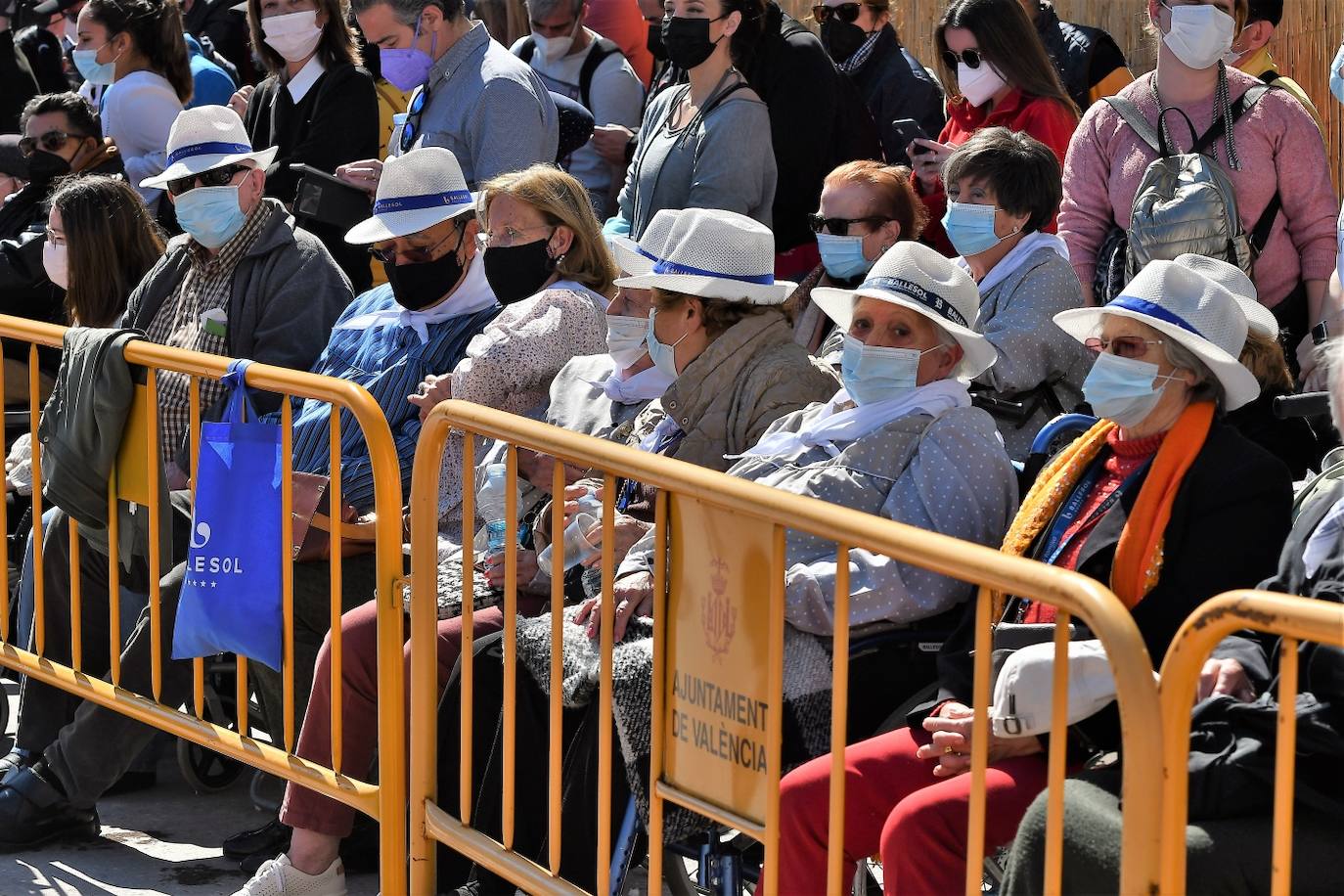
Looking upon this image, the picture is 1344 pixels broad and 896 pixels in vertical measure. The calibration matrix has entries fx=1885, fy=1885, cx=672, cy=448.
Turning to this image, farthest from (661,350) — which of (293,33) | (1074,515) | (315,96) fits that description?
(293,33)

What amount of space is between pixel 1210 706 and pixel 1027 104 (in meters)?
3.37

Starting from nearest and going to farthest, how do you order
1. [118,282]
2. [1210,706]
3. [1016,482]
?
[1210,706]
[1016,482]
[118,282]

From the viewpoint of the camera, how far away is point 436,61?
714 cm

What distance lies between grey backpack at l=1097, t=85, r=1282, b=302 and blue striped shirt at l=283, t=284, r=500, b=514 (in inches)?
77.3

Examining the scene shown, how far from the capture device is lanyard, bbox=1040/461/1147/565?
388cm

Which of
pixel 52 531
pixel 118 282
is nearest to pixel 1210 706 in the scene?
pixel 52 531

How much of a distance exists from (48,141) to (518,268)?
3757mm

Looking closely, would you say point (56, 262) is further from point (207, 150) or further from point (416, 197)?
point (416, 197)

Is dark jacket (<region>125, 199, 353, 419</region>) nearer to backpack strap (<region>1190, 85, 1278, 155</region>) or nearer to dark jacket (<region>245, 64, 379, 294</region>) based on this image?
dark jacket (<region>245, 64, 379, 294</region>)

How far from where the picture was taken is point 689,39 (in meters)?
6.29

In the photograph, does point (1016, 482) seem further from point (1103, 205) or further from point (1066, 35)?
point (1066, 35)

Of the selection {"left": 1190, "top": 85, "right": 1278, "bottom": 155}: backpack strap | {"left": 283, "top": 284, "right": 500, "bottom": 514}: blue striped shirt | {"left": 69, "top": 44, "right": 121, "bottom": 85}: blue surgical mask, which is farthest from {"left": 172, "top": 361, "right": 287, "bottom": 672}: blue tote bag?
{"left": 69, "top": 44, "right": 121, "bottom": 85}: blue surgical mask

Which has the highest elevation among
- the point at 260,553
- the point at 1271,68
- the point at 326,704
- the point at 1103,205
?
the point at 1271,68

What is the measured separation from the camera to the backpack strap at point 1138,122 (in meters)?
5.57
